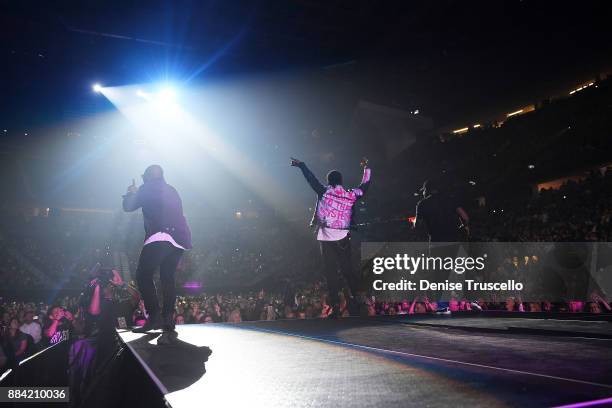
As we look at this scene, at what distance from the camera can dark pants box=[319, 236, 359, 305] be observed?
11.7 ft

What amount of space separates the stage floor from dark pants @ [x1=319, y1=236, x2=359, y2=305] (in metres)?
1.69

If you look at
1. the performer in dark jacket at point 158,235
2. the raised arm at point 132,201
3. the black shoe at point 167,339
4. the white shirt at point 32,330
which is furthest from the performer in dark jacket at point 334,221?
the white shirt at point 32,330

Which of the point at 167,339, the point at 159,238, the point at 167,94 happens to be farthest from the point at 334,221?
the point at 167,94

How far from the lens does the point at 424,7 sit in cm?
694

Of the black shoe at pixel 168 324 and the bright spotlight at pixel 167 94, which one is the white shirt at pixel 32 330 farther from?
the bright spotlight at pixel 167 94

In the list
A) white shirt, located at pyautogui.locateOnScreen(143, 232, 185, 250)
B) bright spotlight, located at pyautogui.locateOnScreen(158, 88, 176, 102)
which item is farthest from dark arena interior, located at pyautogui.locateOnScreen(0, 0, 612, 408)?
bright spotlight, located at pyautogui.locateOnScreen(158, 88, 176, 102)

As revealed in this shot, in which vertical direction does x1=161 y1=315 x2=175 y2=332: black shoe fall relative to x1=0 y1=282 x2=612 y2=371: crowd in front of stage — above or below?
above

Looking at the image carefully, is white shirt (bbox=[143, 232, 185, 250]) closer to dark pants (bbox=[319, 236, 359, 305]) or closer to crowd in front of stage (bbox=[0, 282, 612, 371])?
dark pants (bbox=[319, 236, 359, 305])

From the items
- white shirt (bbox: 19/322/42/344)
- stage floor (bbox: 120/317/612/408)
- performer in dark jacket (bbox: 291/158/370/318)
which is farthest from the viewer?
white shirt (bbox: 19/322/42/344)

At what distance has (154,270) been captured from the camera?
250 cm

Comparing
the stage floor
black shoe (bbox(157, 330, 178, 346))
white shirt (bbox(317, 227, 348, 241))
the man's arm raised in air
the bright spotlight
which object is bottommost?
black shoe (bbox(157, 330, 178, 346))

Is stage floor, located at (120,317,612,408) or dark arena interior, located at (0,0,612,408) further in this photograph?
dark arena interior, located at (0,0,612,408)

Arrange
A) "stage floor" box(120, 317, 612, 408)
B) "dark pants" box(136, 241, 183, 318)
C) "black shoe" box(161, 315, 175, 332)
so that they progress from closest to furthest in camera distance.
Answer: "stage floor" box(120, 317, 612, 408)
"black shoe" box(161, 315, 175, 332)
"dark pants" box(136, 241, 183, 318)

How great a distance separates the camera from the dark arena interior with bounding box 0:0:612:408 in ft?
4.39
